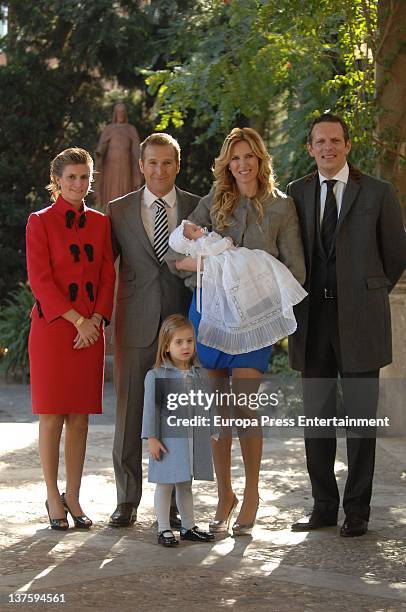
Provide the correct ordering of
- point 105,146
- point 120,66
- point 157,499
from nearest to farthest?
point 157,499 → point 105,146 → point 120,66

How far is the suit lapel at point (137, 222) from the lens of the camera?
6067 mm

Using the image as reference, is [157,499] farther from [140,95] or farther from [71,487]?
[140,95]

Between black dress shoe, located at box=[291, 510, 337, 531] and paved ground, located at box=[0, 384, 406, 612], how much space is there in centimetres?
6

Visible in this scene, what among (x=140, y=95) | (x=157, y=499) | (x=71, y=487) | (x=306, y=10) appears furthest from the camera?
(x=140, y=95)

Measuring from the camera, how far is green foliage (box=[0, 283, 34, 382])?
49.1ft

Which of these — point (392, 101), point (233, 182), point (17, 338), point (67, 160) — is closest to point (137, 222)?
point (67, 160)

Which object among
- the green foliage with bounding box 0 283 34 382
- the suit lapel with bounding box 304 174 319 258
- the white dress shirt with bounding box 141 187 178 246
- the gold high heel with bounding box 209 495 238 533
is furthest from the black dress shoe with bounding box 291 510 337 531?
the green foliage with bounding box 0 283 34 382

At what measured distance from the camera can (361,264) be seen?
18.9 feet

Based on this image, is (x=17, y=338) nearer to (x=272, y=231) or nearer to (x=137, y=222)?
(x=137, y=222)

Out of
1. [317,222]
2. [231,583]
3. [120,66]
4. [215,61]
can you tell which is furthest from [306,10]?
[120,66]

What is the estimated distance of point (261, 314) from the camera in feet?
18.6

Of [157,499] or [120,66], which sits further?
[120,66]

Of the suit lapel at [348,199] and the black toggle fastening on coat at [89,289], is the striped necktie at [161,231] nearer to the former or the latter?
the black toggle fastening on coat at [89,289]

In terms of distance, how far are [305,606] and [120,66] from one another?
17.3m
